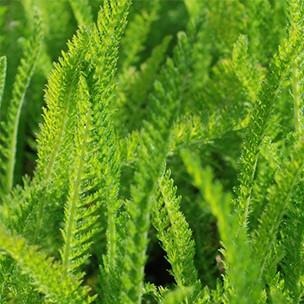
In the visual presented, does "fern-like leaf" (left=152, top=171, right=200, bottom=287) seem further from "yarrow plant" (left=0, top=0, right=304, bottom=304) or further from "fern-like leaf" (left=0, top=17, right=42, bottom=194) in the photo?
"fern-like leaf" (left=0, top=17, right=42, bottom=194)

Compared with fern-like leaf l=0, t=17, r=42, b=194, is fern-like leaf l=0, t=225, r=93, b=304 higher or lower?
lower

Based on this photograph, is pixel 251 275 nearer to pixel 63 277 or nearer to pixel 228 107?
pixel 63 277

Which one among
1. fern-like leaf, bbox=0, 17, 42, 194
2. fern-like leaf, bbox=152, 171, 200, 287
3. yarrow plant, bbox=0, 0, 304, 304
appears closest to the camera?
yarrow plant, bbox=0, 0, 304, 304

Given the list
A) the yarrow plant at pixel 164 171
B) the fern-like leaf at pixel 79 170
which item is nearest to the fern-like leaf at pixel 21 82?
the yarrow plant at pixel 164 171

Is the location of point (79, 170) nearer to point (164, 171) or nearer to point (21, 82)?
point (164, 171)

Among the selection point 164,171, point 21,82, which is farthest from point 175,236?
point 21,82

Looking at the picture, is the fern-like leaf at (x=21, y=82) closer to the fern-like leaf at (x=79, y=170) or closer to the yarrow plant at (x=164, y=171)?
the yarrow plant at (x=164, y=171)

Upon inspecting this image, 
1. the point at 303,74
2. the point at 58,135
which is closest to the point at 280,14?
the point at 303,74

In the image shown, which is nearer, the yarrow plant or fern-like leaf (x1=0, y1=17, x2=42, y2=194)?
the yarrow plant

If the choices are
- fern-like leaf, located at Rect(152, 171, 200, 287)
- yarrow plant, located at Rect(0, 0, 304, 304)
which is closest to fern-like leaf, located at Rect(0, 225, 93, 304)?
yarrow plant, located at Rect(0, 0, 304, 304)
